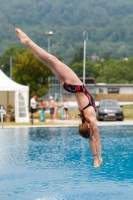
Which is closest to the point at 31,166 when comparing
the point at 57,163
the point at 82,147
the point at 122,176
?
the point at 57,163

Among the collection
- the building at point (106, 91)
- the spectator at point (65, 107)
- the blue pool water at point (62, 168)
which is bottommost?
the blue pool water at point (62, 168)

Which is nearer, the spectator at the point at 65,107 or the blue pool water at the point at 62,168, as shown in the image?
the blue pool water at the point at 62,168

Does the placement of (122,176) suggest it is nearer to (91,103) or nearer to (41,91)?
(91,103)

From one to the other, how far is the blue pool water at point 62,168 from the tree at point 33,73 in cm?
1412

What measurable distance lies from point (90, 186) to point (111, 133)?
15.3m

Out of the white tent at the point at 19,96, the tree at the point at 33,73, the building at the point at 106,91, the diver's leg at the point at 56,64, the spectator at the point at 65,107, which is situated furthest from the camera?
the building at the point at 106,91

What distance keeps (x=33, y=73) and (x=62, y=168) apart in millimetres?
25476

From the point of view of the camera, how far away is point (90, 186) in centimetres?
1335

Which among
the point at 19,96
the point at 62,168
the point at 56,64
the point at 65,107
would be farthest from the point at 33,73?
the point at 56,64

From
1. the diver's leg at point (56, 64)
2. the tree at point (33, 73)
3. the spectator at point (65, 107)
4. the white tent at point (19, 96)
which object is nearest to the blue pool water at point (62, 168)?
the diver's leg at point (56, 64)

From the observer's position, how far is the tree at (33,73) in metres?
41.0

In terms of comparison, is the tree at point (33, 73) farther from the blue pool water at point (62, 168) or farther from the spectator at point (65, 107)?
the blue pool water at point (62, 168)

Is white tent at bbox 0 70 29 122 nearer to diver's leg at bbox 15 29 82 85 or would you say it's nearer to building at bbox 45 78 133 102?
diver's leg at bbox 15 29 82 85

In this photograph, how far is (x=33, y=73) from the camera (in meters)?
41.5
